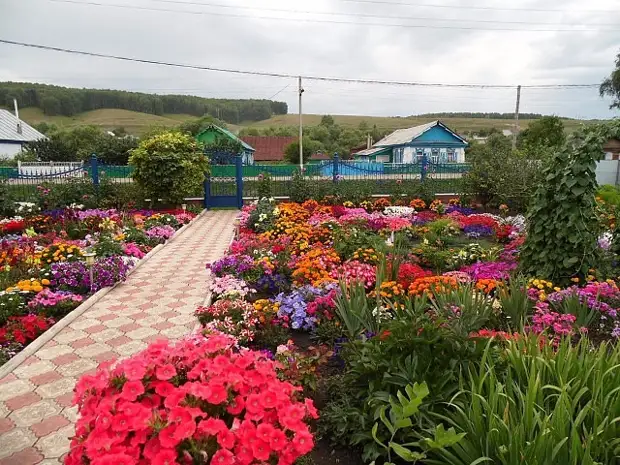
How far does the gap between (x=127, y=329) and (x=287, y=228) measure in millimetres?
4232

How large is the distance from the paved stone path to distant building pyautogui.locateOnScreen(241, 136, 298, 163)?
4208 cm

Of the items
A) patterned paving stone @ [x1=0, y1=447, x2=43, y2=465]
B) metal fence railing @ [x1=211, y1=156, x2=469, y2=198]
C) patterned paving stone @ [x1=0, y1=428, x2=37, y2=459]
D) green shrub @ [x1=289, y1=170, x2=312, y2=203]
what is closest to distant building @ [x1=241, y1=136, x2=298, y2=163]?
metal fence railing @ [x1=211, y1=156, x2=469, y2=198]

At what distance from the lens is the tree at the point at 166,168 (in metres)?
12.9

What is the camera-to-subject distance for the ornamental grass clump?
4.88 feet

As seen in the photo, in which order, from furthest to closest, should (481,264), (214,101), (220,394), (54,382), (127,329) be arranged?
(214,101), (481,264), (127,329), (54,382), (220,394)

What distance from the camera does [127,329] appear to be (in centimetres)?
457

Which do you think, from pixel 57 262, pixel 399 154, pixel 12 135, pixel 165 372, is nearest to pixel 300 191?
pixel 57 262

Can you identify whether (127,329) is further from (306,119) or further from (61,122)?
(306,119)

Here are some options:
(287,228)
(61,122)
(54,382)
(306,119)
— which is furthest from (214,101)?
(54,382)

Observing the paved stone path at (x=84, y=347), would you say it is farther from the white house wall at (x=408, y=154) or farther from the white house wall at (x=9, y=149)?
the white house wall at (x=9, y=149)

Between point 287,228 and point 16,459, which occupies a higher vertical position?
point 287,228

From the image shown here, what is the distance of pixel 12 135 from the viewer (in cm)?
3456

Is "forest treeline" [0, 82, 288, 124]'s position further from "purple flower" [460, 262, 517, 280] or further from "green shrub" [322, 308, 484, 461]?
"green shrub" [322, 308, 484, 461]

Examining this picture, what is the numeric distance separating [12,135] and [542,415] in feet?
137
